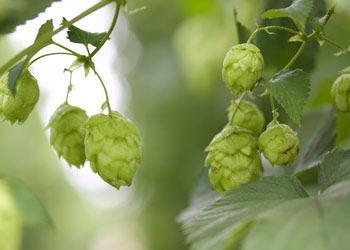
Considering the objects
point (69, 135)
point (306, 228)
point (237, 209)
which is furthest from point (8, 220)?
point (306, 228)

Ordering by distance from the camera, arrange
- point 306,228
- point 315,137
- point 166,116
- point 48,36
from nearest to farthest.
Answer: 1. point 306,228
2. point 48,36
3. point 315,137
4. point 166,116

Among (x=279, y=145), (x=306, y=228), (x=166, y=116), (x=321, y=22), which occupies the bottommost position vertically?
(x=306, y=228)

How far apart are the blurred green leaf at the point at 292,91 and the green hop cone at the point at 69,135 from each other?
0.93 ft

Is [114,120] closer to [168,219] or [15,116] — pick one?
[15,116]

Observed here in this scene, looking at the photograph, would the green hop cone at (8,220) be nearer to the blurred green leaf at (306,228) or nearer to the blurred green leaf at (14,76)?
the blurred green leaf at (14,76)

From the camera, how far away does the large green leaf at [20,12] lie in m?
0.61

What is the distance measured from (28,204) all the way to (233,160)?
0.56 meters

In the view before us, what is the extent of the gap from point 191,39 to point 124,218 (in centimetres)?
701

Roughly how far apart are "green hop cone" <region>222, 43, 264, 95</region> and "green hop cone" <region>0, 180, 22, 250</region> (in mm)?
566

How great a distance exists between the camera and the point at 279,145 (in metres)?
0.60

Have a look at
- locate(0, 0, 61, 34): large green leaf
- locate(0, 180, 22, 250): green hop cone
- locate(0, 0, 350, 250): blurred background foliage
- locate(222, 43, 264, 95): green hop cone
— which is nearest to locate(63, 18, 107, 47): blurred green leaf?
locate(0, 0, 61, 34): large green leaf

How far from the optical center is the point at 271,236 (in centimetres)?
45

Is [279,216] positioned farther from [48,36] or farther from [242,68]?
[48,36]

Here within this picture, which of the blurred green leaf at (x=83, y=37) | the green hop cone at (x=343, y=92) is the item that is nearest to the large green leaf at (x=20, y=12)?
the blurred green leaf at (x=83, y=37)
